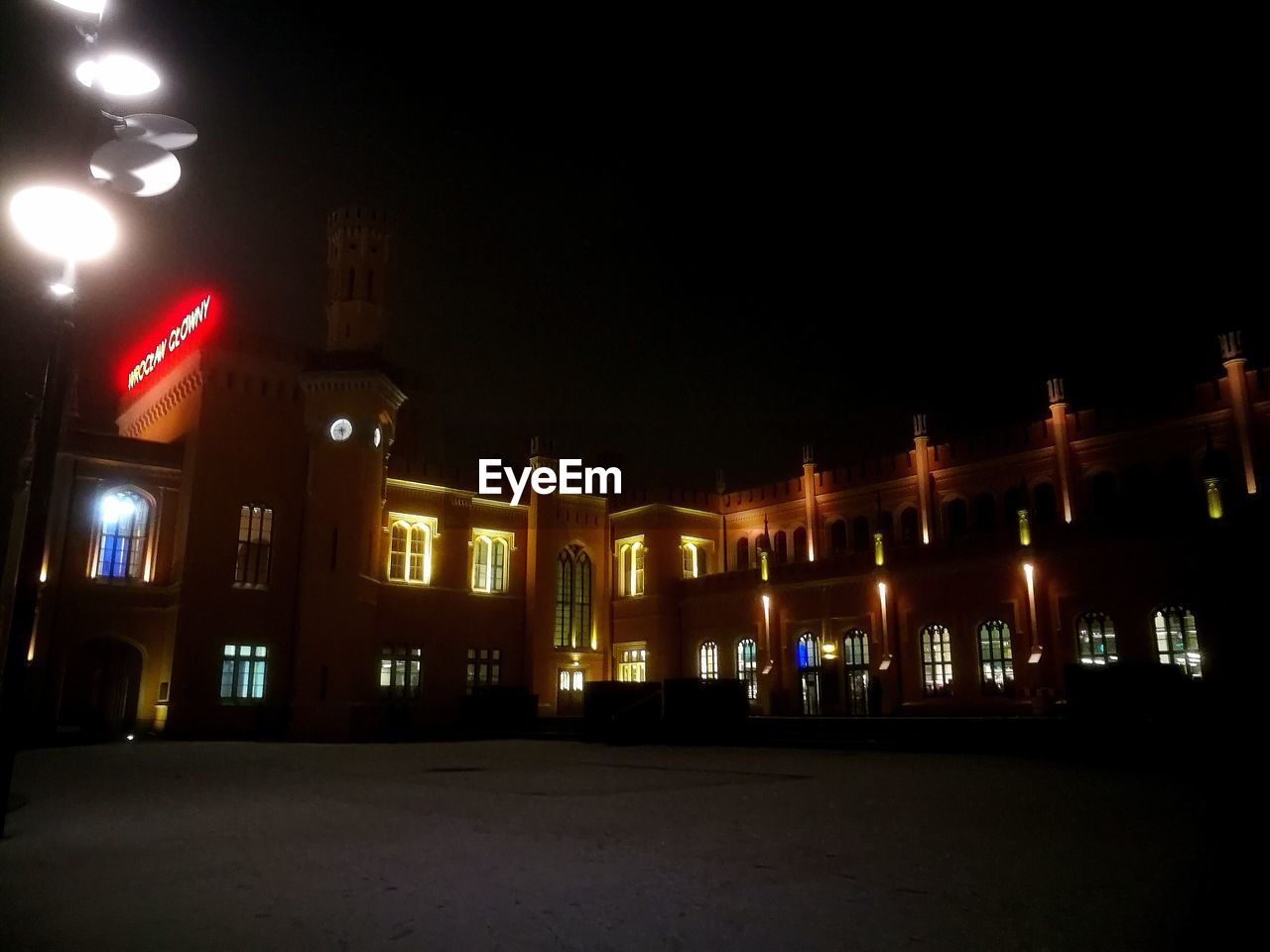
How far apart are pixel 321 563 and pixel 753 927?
24.7 meters

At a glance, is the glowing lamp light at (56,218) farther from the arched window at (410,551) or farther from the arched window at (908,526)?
the arched window at (908,526)

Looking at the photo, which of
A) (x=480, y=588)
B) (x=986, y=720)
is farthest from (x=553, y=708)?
(x=986, y=720)

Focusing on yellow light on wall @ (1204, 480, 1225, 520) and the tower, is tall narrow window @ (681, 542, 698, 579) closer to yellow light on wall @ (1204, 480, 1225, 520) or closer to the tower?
the tower

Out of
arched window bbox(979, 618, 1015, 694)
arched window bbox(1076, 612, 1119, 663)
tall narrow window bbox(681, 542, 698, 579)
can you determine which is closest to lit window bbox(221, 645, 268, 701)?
tall narrow window bbox(681, 542, 698, 579)

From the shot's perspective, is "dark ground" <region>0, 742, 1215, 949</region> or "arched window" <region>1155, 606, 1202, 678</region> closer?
"dark ground" <region>0, 742, 1215, 949</region>

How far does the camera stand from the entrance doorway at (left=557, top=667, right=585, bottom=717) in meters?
33.7

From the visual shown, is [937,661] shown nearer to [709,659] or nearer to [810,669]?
[810,669]

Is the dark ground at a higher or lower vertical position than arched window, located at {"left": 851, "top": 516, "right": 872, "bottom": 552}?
A: lower

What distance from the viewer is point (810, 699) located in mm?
30641

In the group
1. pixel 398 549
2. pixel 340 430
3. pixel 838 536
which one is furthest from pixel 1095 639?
pixel 340 430

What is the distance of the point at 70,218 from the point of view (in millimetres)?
3201

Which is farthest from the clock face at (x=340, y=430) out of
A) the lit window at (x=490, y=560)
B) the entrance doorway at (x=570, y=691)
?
the entrance doorway at (x=570, y=691)

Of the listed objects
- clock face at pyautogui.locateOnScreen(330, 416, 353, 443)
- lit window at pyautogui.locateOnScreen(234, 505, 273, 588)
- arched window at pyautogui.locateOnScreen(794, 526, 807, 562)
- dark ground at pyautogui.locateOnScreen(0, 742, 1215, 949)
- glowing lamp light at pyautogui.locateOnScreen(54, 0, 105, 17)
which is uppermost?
clock face at pyautogui.locateOnScreen(330, 416, 353, 443)

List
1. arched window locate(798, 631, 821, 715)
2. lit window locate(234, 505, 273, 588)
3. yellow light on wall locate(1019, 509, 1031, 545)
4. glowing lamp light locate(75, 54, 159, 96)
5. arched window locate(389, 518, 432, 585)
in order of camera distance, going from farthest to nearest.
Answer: arched window locate(389, 518, 432, 585) < arched window locate(798, 631, 821, 715) < lit window locate(234, 505, 273, 588) < yellow light on wall locate(1019, 509, 1031, 545) < glowing lamp light locate(75, 54, 159, 96)
